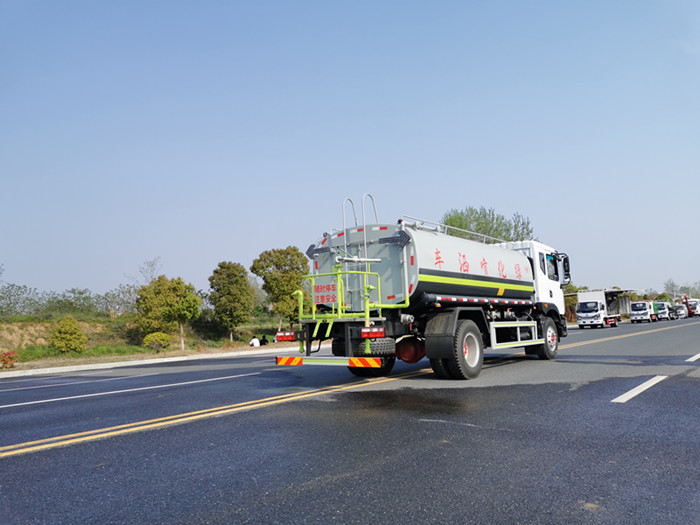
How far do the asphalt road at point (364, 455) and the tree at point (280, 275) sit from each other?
26.8 meters

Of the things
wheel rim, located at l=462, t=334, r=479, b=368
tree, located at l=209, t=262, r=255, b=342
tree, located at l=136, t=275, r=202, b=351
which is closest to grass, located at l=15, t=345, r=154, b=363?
tree, located at l=136, t=275, r=202, b=351

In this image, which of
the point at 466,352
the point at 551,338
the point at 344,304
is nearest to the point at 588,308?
the point at 551,338

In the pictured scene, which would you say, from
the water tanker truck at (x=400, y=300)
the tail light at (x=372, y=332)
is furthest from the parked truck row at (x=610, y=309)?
the tail light at (x=372, y=332)

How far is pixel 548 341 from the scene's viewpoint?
13672 mm

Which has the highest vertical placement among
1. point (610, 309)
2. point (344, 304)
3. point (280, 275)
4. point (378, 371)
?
point (280, 275)

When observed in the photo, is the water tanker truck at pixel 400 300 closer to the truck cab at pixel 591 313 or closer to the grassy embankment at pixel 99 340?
the grassy embankment at pixel 99 340

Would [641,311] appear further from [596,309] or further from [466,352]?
[466,352]

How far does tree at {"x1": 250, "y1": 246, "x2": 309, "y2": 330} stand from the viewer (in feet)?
118

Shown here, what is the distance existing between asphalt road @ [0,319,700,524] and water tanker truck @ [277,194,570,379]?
868mm

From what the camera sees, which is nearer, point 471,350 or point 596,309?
point 471,350

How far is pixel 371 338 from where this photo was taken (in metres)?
8.86

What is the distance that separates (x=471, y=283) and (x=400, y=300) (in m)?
2.15

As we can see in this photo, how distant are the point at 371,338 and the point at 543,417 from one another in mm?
3334

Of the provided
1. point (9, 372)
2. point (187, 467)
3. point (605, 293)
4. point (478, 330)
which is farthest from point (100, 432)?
point (605, 293)
